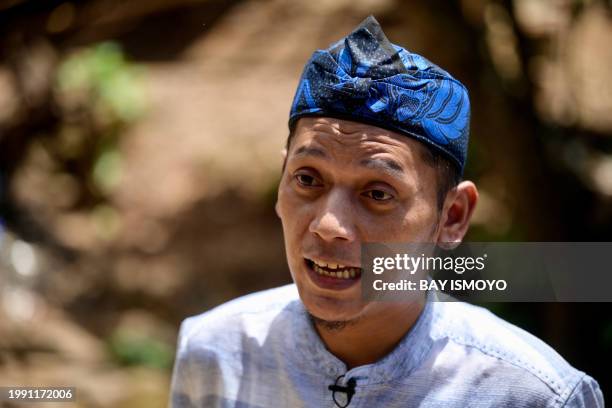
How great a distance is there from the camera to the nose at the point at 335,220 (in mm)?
2205

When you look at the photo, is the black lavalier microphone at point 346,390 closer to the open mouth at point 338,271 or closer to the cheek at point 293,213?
the open mouth at point 338,271

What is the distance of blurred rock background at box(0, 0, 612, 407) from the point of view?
5.83m

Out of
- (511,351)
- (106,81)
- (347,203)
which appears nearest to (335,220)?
(347,203)

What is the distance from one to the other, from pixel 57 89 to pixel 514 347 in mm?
7676

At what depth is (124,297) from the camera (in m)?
7.88

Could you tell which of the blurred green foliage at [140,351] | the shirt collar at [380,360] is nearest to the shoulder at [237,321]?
the shirt collar at [380,360]

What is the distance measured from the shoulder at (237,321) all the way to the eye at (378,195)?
0.57 meters

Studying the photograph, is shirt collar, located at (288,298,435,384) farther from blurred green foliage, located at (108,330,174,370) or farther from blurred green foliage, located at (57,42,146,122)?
blurred green foliage, located at (57,42,146,122)

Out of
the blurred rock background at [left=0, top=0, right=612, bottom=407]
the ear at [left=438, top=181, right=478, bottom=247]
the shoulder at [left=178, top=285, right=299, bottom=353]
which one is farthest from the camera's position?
the blurred rock background at [left=0, top=0, right=612, bottom=407]

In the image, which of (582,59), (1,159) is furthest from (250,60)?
(582,59)

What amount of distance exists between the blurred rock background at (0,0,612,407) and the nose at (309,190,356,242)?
356 cm

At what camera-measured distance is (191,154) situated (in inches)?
326

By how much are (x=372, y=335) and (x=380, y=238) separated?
0.33m

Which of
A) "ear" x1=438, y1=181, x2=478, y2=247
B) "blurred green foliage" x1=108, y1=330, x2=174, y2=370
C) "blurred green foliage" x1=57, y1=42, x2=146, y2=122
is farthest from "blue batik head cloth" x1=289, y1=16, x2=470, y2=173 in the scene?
"blurred green foliage" x1=57, y1=42, x2=146, y2=122
